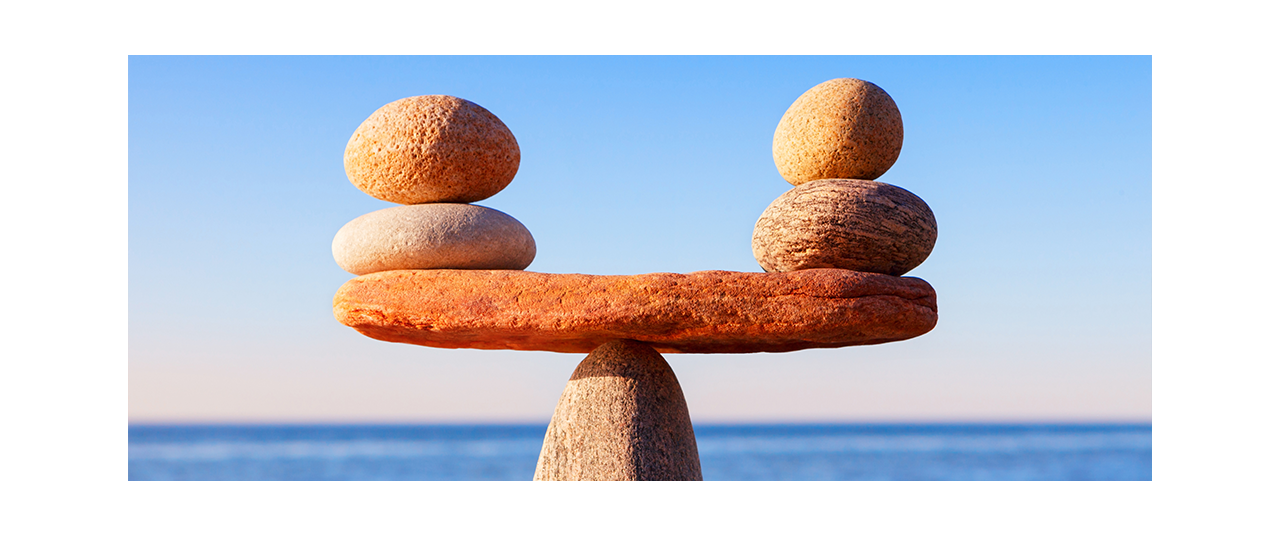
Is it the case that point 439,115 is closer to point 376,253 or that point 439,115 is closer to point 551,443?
point 376,253

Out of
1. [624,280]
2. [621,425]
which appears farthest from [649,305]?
[621,425]

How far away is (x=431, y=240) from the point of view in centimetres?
792

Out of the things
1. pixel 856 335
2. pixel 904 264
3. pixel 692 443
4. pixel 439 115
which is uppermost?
pixel 439 115

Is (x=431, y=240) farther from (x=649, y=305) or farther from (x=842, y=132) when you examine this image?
(x=842, y=132)

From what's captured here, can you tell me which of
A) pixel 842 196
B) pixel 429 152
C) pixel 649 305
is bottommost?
pixel 649 305

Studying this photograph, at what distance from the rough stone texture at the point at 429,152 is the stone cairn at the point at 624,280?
0.04 feet

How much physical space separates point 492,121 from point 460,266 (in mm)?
1301

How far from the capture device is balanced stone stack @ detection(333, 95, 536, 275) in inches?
314

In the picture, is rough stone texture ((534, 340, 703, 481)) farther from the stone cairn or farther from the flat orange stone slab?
the flat orange stone slab

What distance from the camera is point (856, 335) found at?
782cm

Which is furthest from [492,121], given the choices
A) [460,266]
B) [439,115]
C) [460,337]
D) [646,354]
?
[646,354]

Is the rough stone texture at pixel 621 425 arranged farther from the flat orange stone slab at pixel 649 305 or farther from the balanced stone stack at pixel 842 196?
the balanced stone stack at pixel 842 196

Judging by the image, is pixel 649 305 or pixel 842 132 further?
pixel 842 132

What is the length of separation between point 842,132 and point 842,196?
68 centimetres
